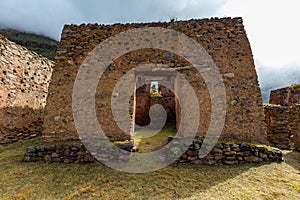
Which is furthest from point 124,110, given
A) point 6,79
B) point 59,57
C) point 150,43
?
point 6,79

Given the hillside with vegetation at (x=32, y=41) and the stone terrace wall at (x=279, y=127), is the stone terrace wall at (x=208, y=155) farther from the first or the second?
the hillside with vegetation at (x=32, y=41)

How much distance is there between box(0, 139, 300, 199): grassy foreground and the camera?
3402 millimetres

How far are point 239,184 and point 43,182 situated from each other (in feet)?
14.3

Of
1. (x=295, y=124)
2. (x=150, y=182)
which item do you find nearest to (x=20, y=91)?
(x=150, y=182)

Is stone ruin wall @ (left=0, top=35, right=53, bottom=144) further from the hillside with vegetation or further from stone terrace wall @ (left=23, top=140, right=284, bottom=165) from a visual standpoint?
the hillside with vegetation

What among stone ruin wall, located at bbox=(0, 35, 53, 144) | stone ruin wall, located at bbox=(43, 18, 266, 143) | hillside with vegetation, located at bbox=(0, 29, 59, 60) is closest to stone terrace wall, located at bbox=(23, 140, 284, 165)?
stone ruin wall, located at bbox=(43, 18, 266, 143)

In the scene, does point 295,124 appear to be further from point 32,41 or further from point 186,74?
point 32,41

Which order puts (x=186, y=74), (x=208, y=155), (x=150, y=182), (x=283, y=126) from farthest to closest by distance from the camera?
(x=283, y=126)
(x=186, y=74)
(x=208, y=155)
(x=150, y=182)

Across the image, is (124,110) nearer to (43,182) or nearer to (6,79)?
(43,182)

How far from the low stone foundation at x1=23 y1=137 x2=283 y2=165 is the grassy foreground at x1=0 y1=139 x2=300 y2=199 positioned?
180mm

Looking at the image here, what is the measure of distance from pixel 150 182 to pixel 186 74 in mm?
3487

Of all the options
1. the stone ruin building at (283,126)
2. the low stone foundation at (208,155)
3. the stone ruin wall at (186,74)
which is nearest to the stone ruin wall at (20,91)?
the stone ruin wall at (186,74)

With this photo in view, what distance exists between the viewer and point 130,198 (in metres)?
3.31

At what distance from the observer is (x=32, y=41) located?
2253cm
